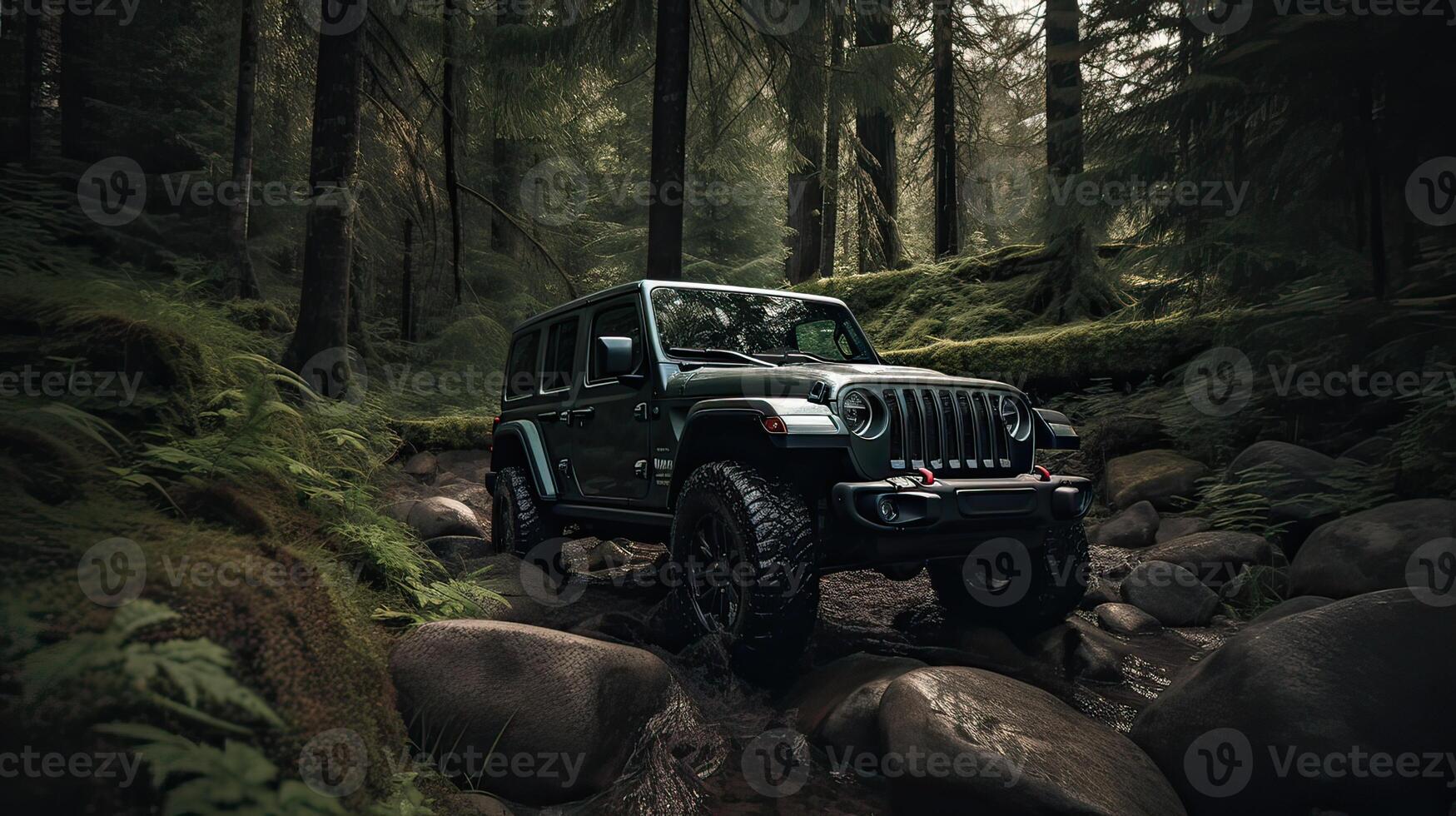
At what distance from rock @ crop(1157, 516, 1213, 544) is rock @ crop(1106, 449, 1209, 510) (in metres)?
0.28

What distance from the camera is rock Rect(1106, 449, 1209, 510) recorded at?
7168mm

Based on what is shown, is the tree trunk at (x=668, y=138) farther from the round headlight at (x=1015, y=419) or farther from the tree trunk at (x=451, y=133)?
the round headlight at (x=1015, y=419)

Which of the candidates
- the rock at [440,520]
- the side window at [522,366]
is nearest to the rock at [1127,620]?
the side window at [522,366]

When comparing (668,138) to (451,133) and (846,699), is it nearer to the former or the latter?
(451,133)

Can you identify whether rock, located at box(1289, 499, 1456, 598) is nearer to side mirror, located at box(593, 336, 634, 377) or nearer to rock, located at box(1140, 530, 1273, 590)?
rock, located at box(1140, 530, 1273, 590)

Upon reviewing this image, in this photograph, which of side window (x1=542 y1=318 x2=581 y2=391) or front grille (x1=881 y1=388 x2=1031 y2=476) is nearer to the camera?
front grille (x1=881 y1=388 x2=1031 y2=476)

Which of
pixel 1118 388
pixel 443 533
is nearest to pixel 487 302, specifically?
pixel 443 533

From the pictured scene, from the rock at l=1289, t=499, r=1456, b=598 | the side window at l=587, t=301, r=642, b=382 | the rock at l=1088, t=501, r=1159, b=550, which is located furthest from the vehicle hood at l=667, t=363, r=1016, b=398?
the rock at l=1088, t=501, r=1159, b=550

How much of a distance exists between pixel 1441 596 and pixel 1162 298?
4025 millimetres

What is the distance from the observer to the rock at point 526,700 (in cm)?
318

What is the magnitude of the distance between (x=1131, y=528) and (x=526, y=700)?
548cm

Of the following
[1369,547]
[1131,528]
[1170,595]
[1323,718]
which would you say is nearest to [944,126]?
[1131,528]

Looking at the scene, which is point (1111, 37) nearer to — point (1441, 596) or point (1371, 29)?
point (1371, 29)

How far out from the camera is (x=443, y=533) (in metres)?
7.83
